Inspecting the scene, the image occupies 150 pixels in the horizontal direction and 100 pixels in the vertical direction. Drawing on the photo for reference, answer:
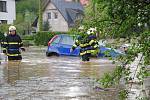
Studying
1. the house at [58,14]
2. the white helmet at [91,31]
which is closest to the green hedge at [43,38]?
the house at [58,14]

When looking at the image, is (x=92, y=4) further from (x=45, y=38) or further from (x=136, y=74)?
(x=45, y=38)

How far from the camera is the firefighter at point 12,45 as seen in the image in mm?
16172

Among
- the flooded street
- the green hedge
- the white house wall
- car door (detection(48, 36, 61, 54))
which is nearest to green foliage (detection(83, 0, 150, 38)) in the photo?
the flooded street

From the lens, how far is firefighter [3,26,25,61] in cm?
1617

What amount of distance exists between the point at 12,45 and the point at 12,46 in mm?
85

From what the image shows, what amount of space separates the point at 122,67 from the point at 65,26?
242 feet

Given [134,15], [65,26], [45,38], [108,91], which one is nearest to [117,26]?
[134,15]

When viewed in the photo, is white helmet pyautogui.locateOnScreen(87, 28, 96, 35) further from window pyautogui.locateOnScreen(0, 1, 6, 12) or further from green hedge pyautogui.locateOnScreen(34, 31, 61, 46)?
window pyautogui.locateOnScreen(0, 1, 6, 12)

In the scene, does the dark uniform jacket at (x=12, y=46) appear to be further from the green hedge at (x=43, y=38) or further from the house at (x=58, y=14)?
the house at (x=58, y=14)

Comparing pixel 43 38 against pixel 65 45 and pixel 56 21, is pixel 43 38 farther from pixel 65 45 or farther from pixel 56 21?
pixel 56 21

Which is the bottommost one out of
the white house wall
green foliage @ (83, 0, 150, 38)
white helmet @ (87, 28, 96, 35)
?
the white house wall

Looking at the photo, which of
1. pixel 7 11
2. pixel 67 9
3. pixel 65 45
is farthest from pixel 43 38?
pixel 67 9

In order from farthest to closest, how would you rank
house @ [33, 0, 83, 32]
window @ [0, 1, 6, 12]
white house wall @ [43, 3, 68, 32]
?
white house wall @ [43, 3, 68, 32] < house @ [33, 0, 83, 32] < window @ [0, 1, 6, 12]

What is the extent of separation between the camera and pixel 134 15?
19.7 ft
